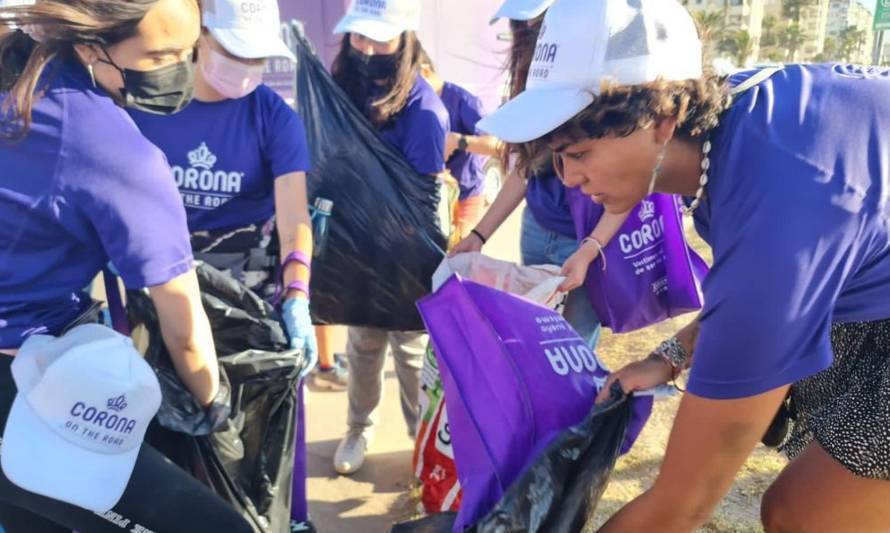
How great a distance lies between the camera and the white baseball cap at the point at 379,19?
2506 millimetres

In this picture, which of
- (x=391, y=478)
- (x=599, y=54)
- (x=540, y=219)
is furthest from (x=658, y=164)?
(x=391, y=478)

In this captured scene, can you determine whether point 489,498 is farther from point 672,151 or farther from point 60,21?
point 60,21

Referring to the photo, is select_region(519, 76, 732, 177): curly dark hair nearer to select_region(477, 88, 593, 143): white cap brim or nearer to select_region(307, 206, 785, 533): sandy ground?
select_region(477, 88, 593, 143): white cap brim

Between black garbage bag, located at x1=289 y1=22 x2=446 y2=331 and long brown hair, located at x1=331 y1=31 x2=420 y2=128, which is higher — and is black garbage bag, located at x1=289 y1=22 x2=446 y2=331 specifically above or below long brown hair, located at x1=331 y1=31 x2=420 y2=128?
below

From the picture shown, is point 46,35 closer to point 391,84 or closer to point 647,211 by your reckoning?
point 391,84

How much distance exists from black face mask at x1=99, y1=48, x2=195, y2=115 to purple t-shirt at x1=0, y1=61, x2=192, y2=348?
10 cm

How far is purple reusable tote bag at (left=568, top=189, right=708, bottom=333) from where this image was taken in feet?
7.00

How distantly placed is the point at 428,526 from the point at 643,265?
112 centimetres

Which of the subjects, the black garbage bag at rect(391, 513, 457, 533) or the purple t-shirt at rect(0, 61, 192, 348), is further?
the black garbage bag at rect(391, 513, 457, 533)

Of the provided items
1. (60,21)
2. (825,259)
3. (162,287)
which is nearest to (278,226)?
(162,287)

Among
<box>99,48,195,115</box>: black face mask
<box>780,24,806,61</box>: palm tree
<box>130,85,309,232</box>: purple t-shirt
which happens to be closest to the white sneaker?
<box>130,85,309,232</box>: purple t-shirt

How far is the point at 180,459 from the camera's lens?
167 cm

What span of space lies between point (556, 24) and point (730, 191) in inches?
16.1

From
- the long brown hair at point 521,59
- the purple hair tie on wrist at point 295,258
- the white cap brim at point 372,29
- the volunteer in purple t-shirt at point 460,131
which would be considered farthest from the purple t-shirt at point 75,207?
the volunteer in purple t-shirt at point 460,131
